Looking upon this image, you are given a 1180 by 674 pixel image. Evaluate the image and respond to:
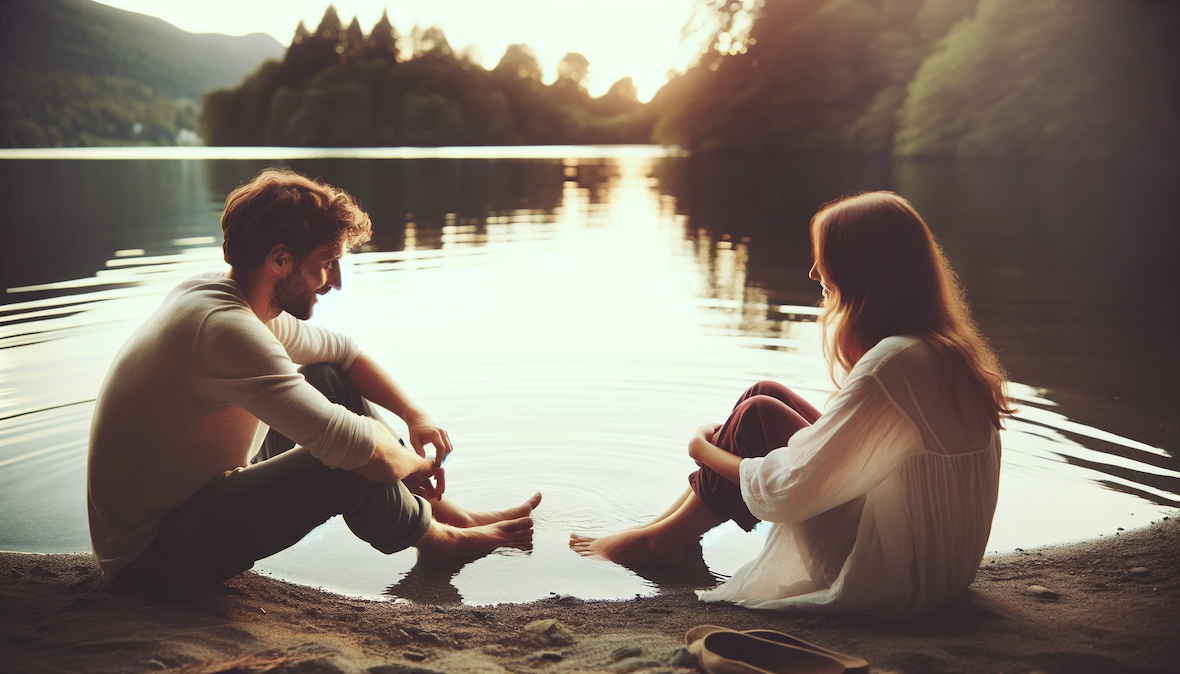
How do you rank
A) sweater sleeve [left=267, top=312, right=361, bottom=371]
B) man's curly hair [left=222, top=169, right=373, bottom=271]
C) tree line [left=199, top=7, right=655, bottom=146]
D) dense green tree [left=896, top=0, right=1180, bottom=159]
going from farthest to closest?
tree line [left=199, top=7, right=655, bottom=146] < dense green tree [left=896, top=0, right=1180, bottom=159] < sweater sleeve [left=267, top=312, right=361, bottom=371] < man's curly hair [left=222, top=169, right=373, bottom=271]

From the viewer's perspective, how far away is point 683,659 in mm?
2117

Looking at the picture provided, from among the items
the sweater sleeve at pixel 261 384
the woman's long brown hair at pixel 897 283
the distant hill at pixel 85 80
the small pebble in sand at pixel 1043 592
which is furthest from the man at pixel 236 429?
the distant hill at pixel 85 80

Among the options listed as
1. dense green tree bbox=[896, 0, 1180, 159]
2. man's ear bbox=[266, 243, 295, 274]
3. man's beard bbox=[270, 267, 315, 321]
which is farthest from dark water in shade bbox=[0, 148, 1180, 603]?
dense green tree bbox=[896, 0, 1180, 159]

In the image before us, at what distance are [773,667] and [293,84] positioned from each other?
64.0m

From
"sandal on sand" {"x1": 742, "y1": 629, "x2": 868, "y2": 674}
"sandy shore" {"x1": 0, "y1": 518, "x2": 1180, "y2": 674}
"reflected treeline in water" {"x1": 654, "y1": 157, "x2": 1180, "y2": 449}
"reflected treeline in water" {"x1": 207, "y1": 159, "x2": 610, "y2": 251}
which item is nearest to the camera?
"sandal on sand" {"x1": 742, "y1": 629, "x2": 868, "y2": 674}

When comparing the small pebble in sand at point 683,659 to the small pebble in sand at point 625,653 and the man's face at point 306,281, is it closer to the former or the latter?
the small pebble in sand at point 625,653

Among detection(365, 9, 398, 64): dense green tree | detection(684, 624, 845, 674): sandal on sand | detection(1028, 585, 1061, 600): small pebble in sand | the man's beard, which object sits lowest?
detection(1028, 585, 1061, 600): small pebble in sand

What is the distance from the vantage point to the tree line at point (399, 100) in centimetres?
5675

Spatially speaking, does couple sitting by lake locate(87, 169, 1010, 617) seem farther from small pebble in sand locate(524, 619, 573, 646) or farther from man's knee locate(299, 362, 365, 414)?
small pebble in sand locate(524, 619, 573, 646)

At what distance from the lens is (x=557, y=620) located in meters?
2.61

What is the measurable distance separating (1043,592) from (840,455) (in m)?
0.95

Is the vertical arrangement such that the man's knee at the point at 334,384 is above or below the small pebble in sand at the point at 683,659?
above

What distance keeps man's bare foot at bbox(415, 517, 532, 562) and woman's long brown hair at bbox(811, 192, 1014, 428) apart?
1518 mm

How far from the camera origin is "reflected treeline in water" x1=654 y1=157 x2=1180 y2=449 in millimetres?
5492
